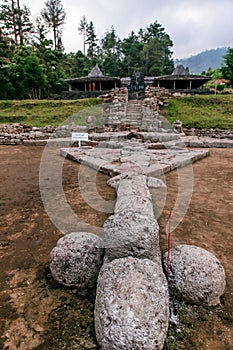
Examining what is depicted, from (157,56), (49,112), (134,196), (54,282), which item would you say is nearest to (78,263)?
(54,282)

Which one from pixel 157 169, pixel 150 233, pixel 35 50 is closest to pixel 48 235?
pixel 150 233

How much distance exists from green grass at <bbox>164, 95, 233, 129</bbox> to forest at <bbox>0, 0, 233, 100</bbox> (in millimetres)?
13800

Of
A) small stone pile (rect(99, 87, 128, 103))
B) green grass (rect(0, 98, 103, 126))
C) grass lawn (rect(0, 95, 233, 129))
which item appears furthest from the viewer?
small stone pile (rect(99, 87, 128, 103))

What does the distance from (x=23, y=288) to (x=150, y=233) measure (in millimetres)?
1133

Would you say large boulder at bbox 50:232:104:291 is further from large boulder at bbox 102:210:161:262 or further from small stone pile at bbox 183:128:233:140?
small stone pile at bbox 183:128:233:140

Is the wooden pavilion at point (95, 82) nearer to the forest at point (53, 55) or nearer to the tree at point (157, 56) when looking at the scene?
the forest at point (53, 55)

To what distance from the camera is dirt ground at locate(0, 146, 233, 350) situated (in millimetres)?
1589

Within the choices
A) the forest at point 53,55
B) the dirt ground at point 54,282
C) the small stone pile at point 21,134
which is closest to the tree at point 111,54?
the forest at point 53,55

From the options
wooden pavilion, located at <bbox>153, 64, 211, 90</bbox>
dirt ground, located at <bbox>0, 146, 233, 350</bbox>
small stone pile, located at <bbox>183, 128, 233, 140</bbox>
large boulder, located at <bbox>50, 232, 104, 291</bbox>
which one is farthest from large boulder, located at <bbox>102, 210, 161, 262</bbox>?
wooden pavilion, located at <bbox>153, 64, 211, 90</bbox>

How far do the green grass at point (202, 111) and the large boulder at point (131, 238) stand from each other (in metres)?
11.9

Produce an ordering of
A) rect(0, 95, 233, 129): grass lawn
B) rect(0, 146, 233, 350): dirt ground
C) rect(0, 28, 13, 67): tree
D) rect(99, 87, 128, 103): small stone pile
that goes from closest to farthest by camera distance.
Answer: rect(0, 146, 233, 350): dirt ground < rect(0, 95, 233, 129): grass lawn < rect(99, 87, 128, 103): small stone pile < rect(0, 28, 13, 67): tree

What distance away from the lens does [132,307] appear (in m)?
1.39

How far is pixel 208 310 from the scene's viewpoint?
1810mm

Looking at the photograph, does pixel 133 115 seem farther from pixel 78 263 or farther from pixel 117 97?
pixel 78 263
